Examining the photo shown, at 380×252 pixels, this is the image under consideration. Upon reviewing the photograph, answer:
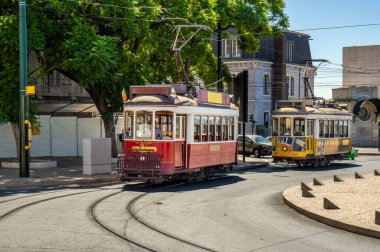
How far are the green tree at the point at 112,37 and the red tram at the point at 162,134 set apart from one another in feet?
8.26

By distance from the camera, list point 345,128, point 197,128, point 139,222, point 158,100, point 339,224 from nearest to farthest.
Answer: point 339,224 < point 139,222 < point 158,100 < point 197,128 < point 345,128

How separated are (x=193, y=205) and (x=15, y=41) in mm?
12562

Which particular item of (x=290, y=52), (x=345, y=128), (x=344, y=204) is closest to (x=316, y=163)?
(x=345, y=128)

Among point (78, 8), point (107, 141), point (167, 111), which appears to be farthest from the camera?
point (78, 8)

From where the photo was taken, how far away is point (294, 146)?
3161 centimetres

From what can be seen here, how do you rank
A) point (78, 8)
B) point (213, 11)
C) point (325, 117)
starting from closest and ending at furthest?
point (78, 8)
point (325, 117)
point (213, 11)

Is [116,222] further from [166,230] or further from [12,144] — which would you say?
[12,144]

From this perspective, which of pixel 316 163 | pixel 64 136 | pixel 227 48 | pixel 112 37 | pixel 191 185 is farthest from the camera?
pixel 227 48

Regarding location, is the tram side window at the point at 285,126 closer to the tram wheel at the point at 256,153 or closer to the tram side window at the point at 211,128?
the tram side window at the point at 211,128

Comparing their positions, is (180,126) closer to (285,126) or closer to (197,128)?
(197,128)

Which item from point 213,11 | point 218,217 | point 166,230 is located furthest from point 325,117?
point 166,230

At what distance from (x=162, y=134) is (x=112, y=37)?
897 cm

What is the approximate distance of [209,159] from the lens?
80.4ft

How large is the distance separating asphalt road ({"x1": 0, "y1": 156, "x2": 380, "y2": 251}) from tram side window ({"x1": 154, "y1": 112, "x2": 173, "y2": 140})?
70.3 inches
